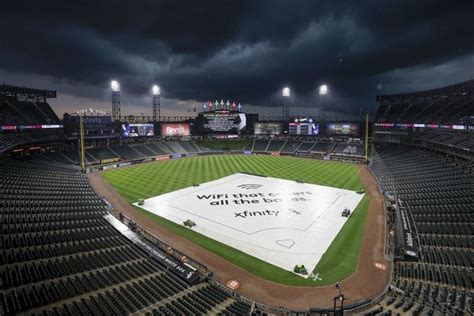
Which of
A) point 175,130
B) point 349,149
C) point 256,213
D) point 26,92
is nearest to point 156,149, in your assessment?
point 175,130

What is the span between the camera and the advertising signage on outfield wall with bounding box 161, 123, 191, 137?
268 feet

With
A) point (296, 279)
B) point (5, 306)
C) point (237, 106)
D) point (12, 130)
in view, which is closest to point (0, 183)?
point (5, 306)

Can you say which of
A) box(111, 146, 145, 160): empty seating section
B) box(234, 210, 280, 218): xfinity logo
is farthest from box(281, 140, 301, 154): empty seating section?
box(234, 210, 280, 218): xfinity logo

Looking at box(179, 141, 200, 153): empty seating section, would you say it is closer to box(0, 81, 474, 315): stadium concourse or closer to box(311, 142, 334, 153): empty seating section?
box(0, 81, 474, 315): stadium concourse

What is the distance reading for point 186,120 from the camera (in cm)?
8825

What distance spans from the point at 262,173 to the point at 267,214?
77.7ft

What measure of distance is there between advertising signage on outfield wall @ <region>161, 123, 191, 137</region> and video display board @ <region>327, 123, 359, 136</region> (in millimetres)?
48095

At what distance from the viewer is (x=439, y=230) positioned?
22.9 metres

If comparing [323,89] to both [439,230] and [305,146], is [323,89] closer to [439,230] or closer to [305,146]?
[305,146]

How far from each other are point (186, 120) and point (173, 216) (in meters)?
63.5

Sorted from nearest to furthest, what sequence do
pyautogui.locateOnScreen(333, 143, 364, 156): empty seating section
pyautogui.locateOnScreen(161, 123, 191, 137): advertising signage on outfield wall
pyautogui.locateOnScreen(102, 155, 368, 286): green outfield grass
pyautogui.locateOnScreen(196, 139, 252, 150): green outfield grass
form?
pyautogui.locateOnScreen(102, 155, 368, 286): green outfield grass → pyautogui.locateOnScreen(333, 143, 364, 156): empty seating section → pyautogui.locateOnScreen(161, 123, 191, 137): advertising signage on outfield wall → pyautogui.locateOnScreen(196, 139, 252, 150): green outfield grass

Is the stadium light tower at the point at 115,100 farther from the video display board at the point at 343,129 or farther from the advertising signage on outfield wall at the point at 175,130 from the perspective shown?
the video display board at the point at 343,129

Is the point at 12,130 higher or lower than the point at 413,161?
higher

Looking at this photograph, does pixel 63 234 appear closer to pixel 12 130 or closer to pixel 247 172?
pixel 247 172
